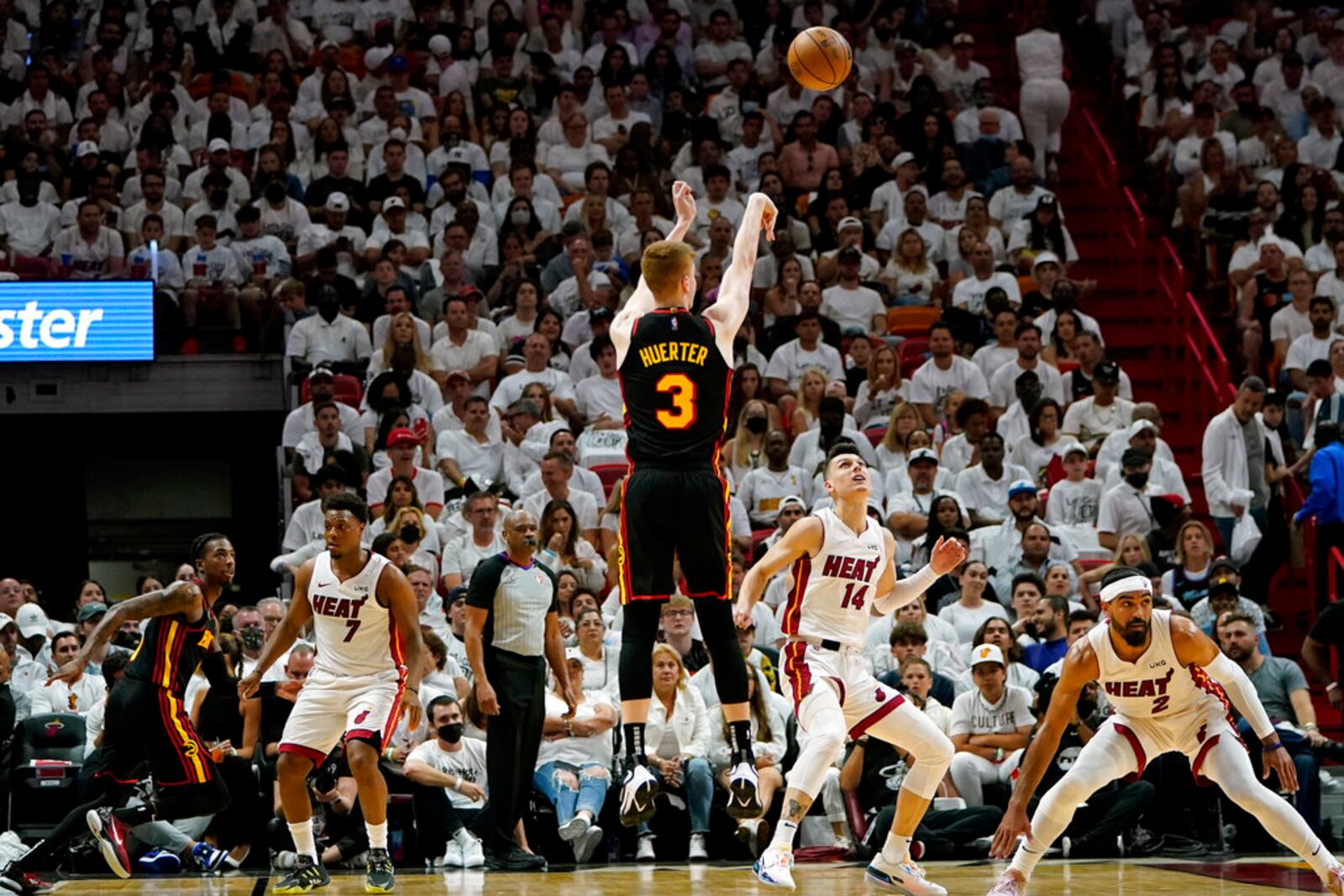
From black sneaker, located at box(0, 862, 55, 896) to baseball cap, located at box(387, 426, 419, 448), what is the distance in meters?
5.86

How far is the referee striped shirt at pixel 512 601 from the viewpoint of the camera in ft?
40.5

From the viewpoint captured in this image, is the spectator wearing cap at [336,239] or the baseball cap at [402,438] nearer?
the baseball cap at [402,438]

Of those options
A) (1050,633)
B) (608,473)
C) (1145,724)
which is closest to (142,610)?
(1145,724)

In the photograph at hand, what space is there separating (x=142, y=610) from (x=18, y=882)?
168 cm

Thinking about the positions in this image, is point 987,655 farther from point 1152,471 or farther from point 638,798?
point 638,798

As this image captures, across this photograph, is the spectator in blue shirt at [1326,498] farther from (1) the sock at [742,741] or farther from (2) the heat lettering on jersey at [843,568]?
(1) the sock at [742,741]

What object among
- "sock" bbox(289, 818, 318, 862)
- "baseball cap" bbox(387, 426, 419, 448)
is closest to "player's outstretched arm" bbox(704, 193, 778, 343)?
"sock" bbox(289, 818, 318, 862)

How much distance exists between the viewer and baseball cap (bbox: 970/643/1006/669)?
44.5 feet

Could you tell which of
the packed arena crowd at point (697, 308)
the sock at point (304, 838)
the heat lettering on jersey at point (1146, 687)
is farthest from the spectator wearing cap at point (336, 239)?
the heat lettering on jersey at point (1146, 687)

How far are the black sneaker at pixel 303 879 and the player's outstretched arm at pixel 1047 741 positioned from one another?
146 inches

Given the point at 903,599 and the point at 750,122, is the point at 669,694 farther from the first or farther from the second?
the point at 750,122

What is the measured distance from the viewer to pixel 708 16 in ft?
78.1

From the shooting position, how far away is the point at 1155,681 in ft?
32.2

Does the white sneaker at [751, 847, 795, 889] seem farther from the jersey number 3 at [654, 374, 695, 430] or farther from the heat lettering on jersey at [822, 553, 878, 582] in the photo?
the jersey number 3 at [654, 374, 695, 430]
